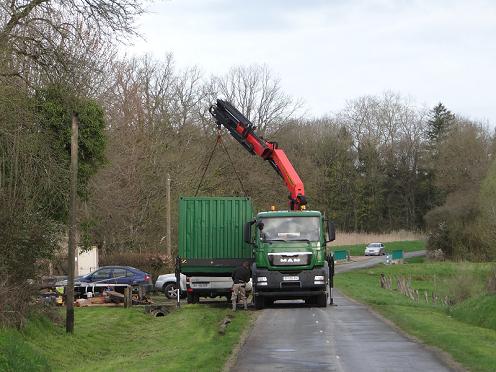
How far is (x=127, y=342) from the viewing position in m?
23.1

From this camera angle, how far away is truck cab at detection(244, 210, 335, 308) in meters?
27.3

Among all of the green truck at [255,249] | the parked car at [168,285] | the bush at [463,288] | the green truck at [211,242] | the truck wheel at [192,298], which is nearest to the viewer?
the green truck at [255,249]

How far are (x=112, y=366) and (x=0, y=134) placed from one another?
7.17 m

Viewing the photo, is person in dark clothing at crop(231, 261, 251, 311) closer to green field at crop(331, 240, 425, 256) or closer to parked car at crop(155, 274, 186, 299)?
parked car at crop(155, 274, 186, 299)

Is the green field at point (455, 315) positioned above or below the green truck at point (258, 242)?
below

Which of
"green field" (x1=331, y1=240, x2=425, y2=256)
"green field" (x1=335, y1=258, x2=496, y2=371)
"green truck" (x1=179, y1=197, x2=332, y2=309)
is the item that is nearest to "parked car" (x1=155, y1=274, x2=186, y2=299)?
"green field" (x1=335, y1=258, x2=496, y2=371)

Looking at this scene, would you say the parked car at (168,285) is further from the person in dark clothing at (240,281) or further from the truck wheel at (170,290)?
the person in dark clothing at (240,281)

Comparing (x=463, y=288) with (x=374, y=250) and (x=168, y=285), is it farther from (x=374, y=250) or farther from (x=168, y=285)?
(x=374, y=250)

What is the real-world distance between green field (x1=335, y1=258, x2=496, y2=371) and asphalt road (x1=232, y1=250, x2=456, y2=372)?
0.61m

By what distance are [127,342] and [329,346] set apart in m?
7.21

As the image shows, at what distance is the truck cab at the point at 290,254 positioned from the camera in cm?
2733

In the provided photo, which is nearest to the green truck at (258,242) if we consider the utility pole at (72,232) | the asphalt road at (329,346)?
the asphalt road at (329,346)

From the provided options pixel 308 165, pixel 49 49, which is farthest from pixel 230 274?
pixel 308 165

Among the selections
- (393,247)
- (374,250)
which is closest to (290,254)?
(374,250)
